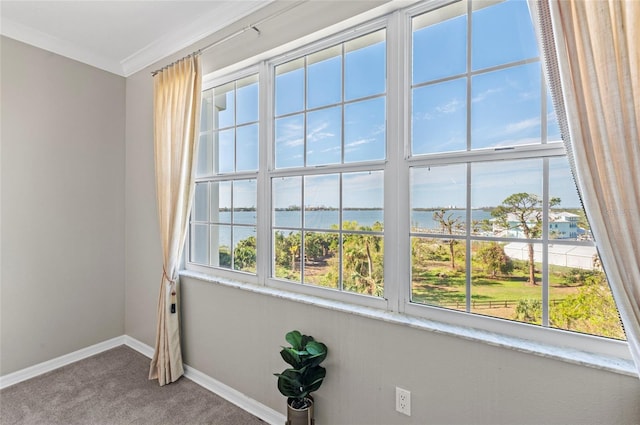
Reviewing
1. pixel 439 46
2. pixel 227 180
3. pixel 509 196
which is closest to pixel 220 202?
pixel 227 180

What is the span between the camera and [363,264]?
5.43 ft

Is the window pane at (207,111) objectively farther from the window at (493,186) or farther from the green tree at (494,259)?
the green tree at (494,259)

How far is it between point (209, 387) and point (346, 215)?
5.42 ft

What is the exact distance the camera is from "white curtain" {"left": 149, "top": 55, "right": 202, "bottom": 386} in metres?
2.18

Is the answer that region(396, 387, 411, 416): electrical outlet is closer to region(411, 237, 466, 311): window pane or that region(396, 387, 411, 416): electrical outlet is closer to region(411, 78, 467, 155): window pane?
region(411, 237, 466, 311): window pane

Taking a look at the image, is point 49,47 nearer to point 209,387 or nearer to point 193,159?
point 193,159

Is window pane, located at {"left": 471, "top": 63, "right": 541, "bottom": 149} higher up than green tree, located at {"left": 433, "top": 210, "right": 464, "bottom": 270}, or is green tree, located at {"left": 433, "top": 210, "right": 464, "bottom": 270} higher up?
window pane, located at {"left": 471, "top": 63, "right": 541, "bottom": 149}

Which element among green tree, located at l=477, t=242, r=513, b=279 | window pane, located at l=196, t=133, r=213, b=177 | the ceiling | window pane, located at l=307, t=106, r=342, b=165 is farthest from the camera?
window pane, located at l=196, t=133, r=213, b=177

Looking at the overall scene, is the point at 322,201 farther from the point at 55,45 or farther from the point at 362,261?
the point at 55,45

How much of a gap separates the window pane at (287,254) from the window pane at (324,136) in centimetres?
50

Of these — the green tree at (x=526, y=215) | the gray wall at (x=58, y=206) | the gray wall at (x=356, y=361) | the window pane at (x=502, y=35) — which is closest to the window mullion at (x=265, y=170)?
the gray wall at (x=356, y=361)

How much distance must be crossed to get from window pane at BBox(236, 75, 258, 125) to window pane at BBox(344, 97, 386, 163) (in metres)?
0.77

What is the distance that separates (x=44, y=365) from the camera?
241 cm

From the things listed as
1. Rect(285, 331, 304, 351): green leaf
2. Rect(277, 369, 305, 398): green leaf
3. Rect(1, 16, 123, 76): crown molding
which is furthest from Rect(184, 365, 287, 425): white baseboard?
Rect(1, 16, 123, 76): crown molding
